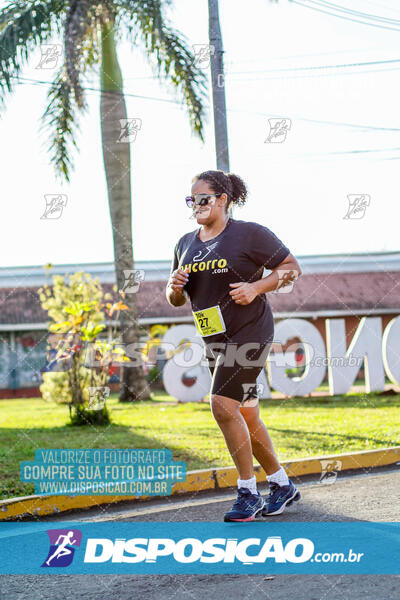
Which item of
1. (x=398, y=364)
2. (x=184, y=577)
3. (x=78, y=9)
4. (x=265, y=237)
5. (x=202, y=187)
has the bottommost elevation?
(x=398, y=364)

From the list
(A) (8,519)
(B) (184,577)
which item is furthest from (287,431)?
(B) (184,577)

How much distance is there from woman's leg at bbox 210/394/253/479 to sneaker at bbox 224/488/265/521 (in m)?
0.12

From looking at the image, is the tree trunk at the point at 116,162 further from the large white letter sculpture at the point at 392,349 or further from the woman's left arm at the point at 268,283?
the woman's left arm at the point at 268,283

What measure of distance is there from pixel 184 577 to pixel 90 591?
17.3 inches

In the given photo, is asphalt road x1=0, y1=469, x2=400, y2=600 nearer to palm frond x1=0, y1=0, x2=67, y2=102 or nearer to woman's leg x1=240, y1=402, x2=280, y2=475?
woman's leg x1=240, y1=402, x2=280, y2=475

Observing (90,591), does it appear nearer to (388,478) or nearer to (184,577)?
(184,577)

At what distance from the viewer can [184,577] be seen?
346cm

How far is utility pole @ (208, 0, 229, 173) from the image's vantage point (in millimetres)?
10641

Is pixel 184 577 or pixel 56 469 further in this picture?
pixel 56 469

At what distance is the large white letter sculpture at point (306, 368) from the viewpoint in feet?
46.8

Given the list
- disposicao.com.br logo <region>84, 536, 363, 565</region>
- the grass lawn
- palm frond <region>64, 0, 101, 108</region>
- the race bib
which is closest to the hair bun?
the race bib

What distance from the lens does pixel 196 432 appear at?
906 cm

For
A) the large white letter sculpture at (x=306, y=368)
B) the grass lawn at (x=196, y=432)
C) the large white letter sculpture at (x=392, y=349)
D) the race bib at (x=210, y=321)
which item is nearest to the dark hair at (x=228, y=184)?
the race bib at (x=210, y=321)

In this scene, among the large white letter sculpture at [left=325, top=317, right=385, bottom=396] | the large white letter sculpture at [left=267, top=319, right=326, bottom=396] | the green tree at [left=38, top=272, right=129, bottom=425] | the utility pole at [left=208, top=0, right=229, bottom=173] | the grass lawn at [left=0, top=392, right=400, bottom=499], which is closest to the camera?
the grass lawn at [left=0, top=392, right=400, bottom=499]
